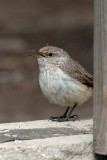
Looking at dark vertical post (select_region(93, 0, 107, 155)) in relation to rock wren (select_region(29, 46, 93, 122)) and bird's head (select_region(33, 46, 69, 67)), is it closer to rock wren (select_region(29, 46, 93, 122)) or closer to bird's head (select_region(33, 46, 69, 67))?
rock wren (select_region(29, 46, 93, 122))

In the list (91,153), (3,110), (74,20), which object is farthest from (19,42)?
(91,153)

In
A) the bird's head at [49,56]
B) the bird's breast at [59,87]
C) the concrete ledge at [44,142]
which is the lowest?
the concrete ledge at [44,142]

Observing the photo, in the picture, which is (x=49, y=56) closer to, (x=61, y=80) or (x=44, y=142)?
(x=61, y=80)

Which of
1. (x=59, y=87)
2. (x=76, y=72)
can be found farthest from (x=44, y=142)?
(x=76, y=72)

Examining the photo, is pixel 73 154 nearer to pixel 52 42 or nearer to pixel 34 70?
pixel 34 70

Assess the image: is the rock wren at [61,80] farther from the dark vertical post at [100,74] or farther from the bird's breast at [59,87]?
the dark vertical post at [100,74]

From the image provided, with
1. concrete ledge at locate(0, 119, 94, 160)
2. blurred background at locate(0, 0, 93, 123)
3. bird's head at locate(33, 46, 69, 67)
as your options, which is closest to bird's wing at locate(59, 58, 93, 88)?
bird's head at locate(33, 46, 69, 67)

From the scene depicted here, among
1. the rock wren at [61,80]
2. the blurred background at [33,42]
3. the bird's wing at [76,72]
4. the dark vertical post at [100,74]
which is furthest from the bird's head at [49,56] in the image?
the blurred background at [33,42]
